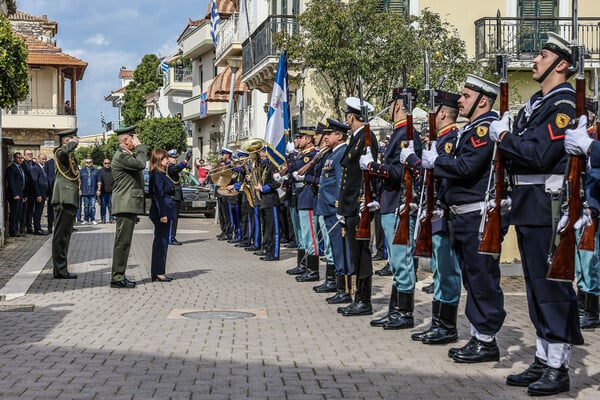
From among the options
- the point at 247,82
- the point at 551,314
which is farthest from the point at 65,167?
the point at 247,82

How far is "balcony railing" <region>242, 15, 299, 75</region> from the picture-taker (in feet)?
103

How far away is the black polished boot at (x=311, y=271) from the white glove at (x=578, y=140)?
26.7 ft

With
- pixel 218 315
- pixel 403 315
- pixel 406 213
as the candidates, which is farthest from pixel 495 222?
pixel 218 315

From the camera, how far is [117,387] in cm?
680

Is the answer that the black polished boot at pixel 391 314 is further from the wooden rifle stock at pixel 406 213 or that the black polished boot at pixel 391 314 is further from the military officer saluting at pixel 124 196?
the military officer saluting at pixel 124 196

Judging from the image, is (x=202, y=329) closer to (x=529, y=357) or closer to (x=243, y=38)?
(x=529, y=357)

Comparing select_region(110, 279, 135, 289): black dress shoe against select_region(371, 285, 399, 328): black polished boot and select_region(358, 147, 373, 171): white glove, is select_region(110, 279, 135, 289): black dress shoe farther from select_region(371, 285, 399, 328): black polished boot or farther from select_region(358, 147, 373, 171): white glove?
select_region(358, 147, 373, 171): white glove

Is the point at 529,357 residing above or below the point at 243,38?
below

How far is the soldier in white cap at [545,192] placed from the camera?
6.47 m

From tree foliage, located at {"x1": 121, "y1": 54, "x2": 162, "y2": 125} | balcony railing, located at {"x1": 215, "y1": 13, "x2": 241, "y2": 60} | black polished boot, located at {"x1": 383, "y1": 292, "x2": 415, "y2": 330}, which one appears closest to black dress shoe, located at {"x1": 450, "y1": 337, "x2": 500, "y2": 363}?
black polished boot, located at {"x1": 383, "y1": 292, "x2": 415, "y2": 330}

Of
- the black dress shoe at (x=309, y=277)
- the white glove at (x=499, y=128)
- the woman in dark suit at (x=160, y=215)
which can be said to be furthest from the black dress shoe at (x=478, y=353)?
the woman in dark suit at (x=160, y=215)

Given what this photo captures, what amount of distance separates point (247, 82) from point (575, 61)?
30.6 meters

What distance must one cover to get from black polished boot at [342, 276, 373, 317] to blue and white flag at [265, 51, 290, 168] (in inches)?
290

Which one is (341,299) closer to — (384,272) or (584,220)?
(384,272)
